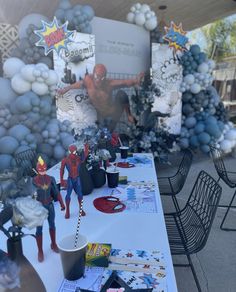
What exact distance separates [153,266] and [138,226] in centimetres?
29

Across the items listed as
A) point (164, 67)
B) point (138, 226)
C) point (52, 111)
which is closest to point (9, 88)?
point (52, 111)

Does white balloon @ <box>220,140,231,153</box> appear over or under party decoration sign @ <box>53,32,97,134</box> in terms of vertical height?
under

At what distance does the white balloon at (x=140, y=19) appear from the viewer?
4496mm

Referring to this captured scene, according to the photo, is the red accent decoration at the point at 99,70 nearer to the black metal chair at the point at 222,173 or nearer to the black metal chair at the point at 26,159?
the black metal chair at the point at 26,159

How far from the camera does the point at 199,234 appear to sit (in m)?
1.69

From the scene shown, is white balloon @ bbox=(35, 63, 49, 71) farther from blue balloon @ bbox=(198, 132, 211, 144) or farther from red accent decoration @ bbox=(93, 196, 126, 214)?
blue balloon @ bbox=(198, 132, 211, 144)

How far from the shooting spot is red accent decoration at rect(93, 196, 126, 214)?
1.44m

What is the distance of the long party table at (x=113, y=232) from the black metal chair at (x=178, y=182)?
1.01 meters

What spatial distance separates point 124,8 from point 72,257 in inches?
239

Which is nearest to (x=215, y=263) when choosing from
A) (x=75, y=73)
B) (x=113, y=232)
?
(x=113, y=232)

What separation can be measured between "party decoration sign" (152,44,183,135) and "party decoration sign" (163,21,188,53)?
0.11 metres

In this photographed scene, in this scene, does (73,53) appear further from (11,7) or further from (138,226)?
(138,226)

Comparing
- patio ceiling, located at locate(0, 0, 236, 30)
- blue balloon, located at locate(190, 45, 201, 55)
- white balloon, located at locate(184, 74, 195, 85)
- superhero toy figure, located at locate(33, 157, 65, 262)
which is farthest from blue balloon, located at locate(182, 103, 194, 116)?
→ superhero toy figure, located at locate(33, 157, 65, 262)

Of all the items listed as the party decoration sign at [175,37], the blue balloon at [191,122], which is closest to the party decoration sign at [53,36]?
the party decoration sign at [175,37]
